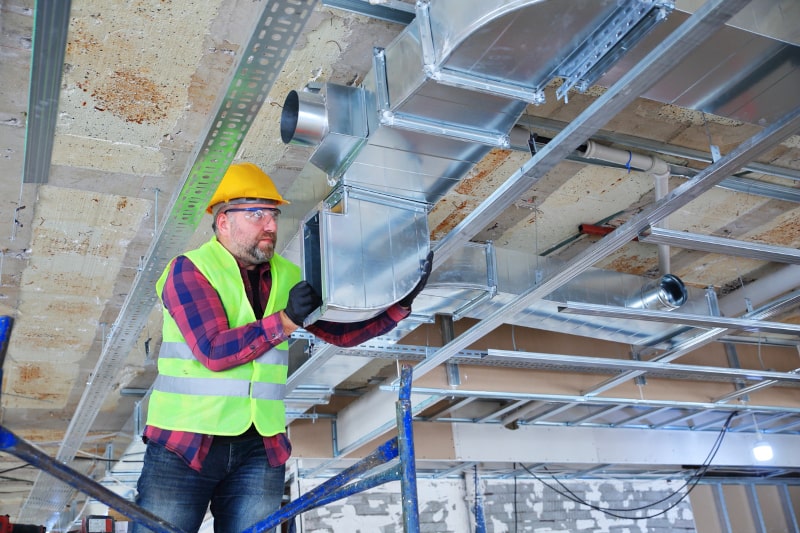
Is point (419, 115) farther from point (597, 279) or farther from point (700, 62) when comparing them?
point (597, 279)

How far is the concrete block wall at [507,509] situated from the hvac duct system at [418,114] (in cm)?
355

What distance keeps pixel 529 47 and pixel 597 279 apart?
2.02 meters

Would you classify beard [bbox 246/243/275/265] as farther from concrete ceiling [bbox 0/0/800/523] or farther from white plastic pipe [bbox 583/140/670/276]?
white plastic pipe [bbox 583/140/670/276]

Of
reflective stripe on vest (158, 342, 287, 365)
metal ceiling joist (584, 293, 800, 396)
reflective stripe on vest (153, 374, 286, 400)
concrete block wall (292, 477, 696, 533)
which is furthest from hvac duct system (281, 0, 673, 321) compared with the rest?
concrete block wall (292, 477, 696, 533)

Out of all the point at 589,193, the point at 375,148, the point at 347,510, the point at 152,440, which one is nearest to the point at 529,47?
the point at 375,148

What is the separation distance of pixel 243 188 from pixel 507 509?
4.91m

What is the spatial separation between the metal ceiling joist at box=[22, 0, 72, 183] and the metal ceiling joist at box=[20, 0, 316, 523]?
44 centimetres

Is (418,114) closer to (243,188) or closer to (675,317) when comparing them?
(243,188)

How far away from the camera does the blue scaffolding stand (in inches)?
60.3

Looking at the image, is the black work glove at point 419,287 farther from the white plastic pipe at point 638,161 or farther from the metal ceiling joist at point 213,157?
the white plastic pipe at point 638,161

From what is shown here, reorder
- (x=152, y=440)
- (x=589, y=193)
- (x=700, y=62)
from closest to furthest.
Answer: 1. (x=152, y=440)
2. (x=700, y=62)
3. (x=589, y=193)

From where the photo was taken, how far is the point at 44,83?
2.24m

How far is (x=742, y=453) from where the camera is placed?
21.4ft

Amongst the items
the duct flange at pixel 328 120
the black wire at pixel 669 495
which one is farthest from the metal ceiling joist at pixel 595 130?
the black wire at pixel 669 495
